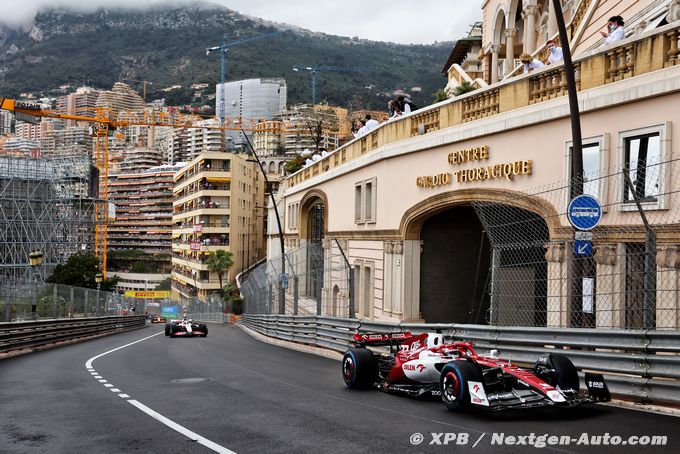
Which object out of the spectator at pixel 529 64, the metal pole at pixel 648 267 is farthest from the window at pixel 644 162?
the spectator at pixel 529 64

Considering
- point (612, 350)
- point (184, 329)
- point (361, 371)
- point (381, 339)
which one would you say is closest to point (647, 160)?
point (612, 350)

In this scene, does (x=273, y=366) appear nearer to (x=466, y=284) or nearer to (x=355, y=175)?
(x=466, y=284)

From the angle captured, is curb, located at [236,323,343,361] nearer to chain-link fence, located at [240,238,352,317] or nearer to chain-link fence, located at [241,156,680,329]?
chain-link fence, located at [240,238,352,317]

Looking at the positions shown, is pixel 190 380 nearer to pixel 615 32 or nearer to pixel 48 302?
pixel 615 32

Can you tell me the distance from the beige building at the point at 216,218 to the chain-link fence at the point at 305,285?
55.1 metres

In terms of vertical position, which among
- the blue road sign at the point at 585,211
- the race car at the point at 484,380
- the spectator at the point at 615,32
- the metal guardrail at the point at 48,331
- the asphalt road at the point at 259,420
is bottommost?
the metal guardrail at the point at 48,331

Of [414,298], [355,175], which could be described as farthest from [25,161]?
[414,298]

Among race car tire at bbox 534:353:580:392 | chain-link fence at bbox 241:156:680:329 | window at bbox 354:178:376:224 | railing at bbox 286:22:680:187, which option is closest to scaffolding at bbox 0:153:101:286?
window at bbox 354:178:376:224

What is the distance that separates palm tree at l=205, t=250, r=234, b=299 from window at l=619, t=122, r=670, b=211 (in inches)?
3090

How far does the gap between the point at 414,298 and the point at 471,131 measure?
18.7ft

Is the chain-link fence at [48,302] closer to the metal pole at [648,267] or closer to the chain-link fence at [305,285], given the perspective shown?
the chain-link fence at [305,285]

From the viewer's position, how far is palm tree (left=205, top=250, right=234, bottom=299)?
89000 mm

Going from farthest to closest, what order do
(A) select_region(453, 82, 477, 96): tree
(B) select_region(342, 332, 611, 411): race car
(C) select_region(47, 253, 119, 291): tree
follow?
(C) select_region(47, 253, 119, 291): tree → (A) select_region(453, 82, 477, 96): tree → (B) select_region(342, 332, 611, 411): race car

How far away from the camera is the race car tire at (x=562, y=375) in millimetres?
8909
